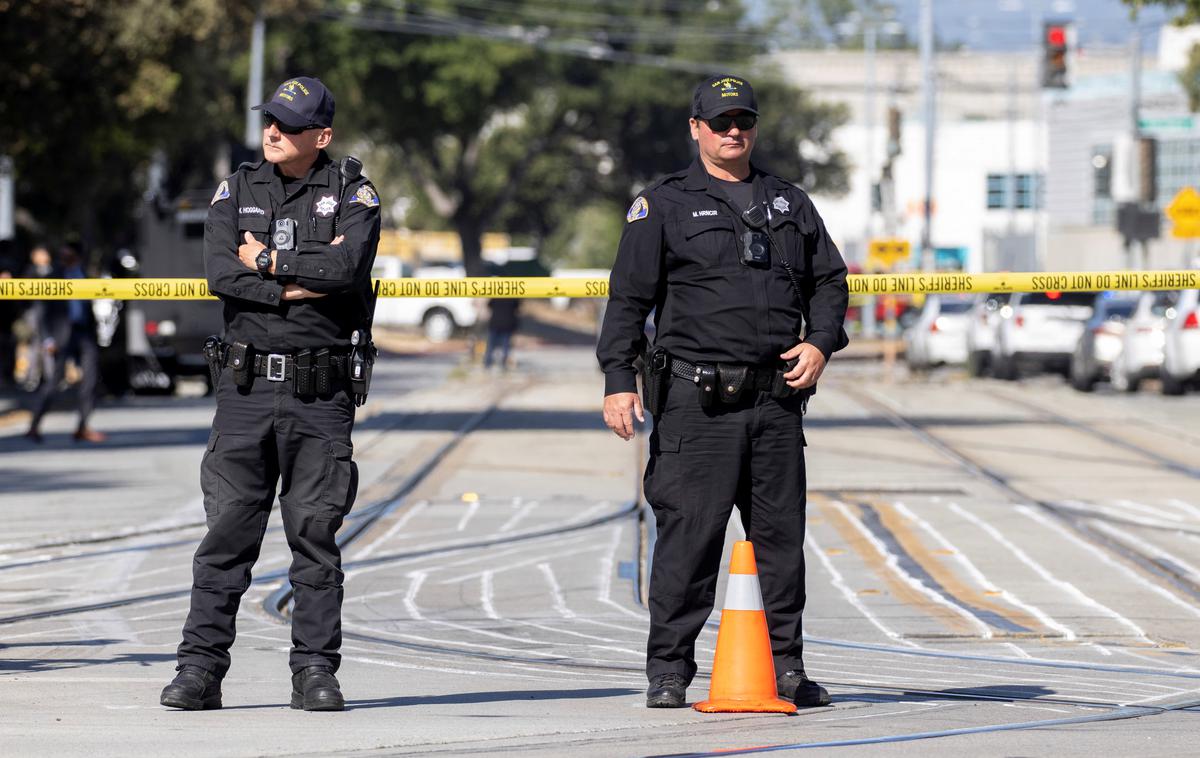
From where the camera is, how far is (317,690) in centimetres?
621

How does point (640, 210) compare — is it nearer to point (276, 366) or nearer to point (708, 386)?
point (708, 386)

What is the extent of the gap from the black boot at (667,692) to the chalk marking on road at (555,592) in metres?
2.63

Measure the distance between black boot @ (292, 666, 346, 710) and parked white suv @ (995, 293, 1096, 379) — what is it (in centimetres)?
2641

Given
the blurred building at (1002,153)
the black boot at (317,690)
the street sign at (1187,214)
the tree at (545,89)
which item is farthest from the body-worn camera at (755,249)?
the tree at (545,89)

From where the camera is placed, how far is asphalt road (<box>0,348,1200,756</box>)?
5.99 meters

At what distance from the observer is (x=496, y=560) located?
1103 cm

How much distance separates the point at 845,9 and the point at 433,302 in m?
104

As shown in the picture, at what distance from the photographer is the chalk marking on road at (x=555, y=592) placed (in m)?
9.16

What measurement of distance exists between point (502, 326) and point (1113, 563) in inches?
907

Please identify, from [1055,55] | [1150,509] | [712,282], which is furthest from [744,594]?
[1055,55]

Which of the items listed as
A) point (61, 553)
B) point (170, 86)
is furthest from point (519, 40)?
point (61, 553)

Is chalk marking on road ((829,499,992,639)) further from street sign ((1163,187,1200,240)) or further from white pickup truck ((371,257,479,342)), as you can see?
white pickup truck ((371,257,479,342))

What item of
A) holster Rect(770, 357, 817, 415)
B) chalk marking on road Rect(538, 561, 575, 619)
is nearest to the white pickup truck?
chalk marking on road Rect(538, 561, 575, 619)

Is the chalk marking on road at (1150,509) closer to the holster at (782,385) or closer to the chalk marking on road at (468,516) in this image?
the chalk marking on road at (468,516)
